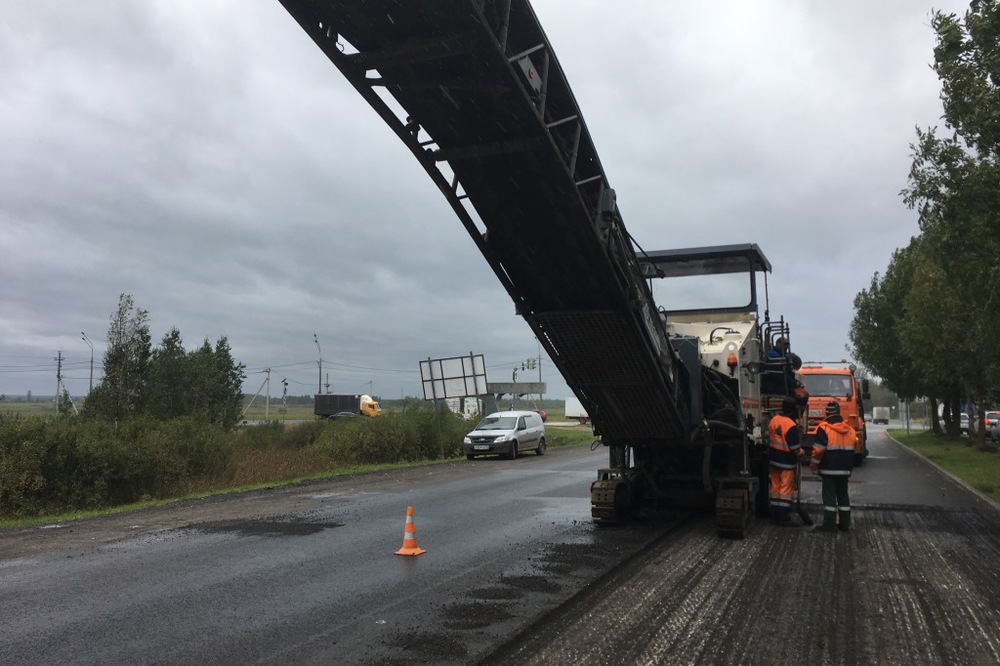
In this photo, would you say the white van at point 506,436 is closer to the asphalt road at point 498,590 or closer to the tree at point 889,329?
the asphalt road at point 498,590

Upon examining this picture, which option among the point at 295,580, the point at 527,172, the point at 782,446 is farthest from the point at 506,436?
the point at 527,172

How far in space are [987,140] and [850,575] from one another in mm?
5919

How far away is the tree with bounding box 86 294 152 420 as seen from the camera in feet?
77.9

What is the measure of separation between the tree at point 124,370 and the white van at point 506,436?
1079 centimetres

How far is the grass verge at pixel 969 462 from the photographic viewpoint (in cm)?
1491

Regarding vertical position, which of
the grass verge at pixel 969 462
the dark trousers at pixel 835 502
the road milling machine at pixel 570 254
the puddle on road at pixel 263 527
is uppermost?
the road milling machine at pixel 570 254

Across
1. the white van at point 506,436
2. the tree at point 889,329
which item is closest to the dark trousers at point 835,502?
the white van at point 506,436

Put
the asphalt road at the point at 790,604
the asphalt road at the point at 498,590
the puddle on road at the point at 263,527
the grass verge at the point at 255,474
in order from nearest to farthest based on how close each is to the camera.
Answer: the asphalt road at the point at 790,604 → the asphalt road at the point at 498,590 → the puddle on road at the point at 263,527 → the grass verge at the point at 255,474

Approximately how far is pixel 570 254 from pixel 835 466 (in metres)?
4.76

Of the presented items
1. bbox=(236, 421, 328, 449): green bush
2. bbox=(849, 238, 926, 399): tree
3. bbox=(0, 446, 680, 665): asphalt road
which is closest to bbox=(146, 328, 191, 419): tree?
bbox=(236, 421, 328, 449): green bush

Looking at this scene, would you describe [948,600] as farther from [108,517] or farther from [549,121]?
[108,517]

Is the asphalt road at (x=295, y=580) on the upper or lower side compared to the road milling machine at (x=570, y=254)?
lower

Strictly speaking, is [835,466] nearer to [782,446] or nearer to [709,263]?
[782,446]

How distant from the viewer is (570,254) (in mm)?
7352
